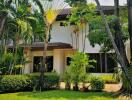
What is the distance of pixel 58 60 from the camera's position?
3209 centimetres

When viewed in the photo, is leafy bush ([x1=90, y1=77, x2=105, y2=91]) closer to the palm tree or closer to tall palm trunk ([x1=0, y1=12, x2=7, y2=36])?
the palm tree

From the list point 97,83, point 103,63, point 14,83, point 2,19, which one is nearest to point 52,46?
point 103,63

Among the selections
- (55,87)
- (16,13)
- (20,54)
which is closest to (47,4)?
(16,13)

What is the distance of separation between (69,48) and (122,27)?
1016cm

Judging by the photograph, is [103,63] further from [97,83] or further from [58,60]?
[97,83]

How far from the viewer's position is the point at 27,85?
22188 millimetres

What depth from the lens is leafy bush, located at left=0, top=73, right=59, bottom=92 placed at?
816 inches

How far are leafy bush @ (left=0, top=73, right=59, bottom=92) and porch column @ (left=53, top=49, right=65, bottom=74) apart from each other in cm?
761

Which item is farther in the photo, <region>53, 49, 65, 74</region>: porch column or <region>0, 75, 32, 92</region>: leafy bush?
<region>53, 49, 65, 74</region>: porch column

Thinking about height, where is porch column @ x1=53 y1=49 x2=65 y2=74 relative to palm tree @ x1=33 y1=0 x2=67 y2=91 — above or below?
below

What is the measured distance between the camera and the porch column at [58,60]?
3203 centimetres

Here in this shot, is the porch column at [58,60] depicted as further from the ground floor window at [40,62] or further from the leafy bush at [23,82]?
the leafy bush at [23,82]

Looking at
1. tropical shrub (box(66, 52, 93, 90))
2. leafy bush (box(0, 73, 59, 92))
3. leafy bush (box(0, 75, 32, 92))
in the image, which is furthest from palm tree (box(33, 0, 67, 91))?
tropical shrub (box(66, 52, 93, 90))

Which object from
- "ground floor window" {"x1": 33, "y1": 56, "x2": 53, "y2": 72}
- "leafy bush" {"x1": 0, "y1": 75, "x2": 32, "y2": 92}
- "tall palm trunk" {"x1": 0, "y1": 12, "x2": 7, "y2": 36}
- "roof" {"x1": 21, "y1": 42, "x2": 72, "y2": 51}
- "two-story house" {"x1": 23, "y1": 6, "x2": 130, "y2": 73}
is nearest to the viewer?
"leafy bush" {"x1": 0, "y1": 75, "x2": 32, "y2": 92}
